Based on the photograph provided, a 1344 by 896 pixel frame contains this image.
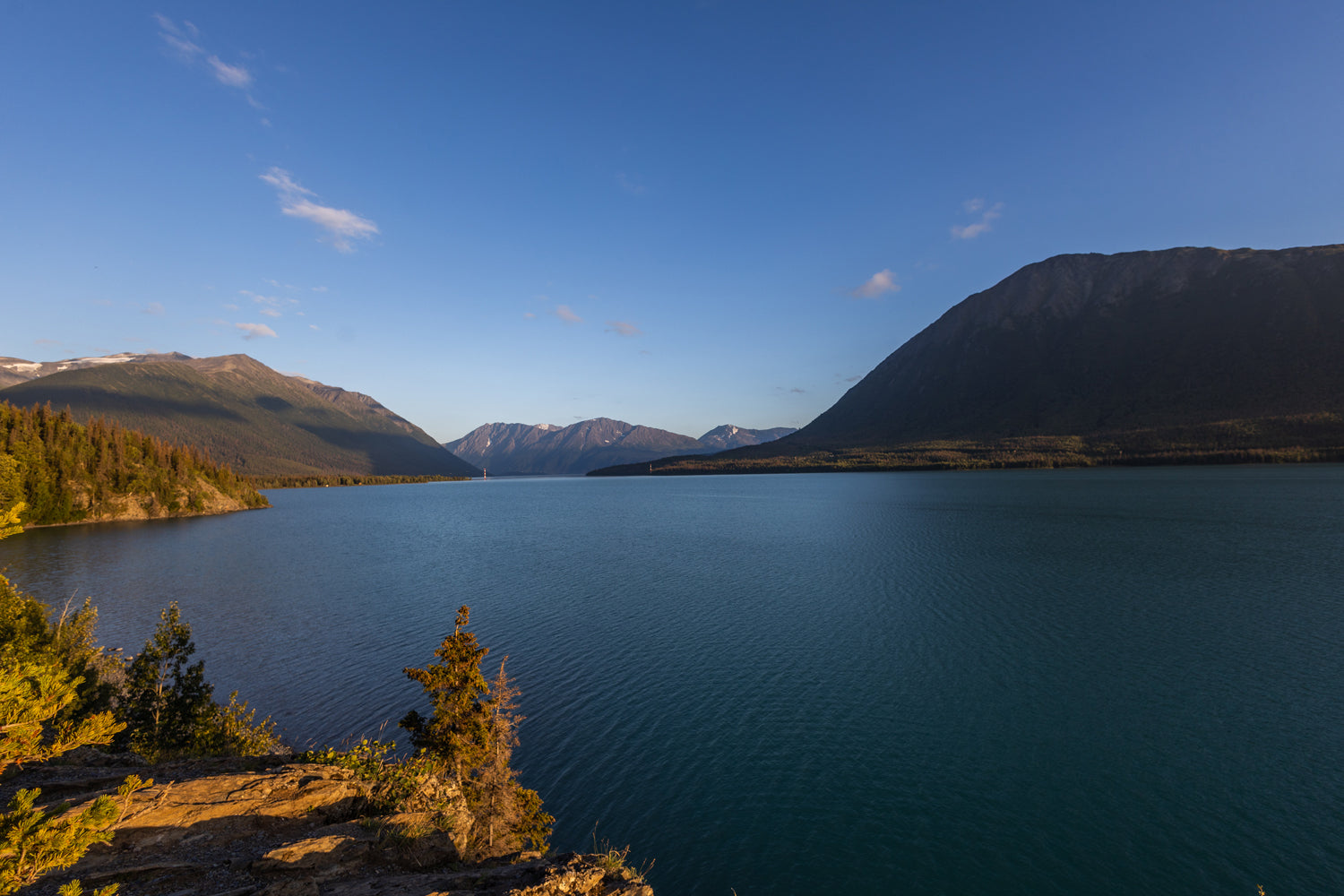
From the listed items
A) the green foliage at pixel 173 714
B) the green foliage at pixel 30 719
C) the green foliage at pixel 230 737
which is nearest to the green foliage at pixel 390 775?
the green foliage at pixel 230 737

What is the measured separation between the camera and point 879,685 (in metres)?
27.8

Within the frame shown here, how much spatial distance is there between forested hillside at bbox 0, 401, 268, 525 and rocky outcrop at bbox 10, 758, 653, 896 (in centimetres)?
11293

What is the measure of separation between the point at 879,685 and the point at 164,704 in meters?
30.4

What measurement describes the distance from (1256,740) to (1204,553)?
1714 inches

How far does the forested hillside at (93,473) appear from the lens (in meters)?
104

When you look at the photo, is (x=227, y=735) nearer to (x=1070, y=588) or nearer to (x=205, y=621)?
(x=205, y=621)

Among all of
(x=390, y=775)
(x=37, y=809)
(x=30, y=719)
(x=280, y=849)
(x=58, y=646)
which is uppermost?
(x=30, y=719)

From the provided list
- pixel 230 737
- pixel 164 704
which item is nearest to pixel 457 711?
pixel 230 737

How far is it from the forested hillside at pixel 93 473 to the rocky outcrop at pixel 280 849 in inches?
4446

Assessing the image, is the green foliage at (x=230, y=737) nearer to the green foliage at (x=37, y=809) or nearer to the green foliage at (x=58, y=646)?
the green foliage at (x=58, y=646)

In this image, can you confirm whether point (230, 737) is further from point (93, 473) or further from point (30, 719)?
point (93, 473)

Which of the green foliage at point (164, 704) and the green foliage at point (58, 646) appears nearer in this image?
the green foliage at point (58, 646)

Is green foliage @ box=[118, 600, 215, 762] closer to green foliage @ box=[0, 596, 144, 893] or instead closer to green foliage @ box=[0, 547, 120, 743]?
green foliage @ box=[0, 547, 120, 743]

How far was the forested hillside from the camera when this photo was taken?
104312 millimetres
